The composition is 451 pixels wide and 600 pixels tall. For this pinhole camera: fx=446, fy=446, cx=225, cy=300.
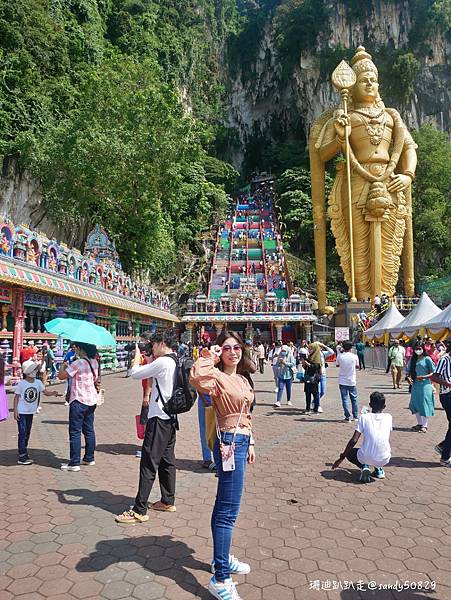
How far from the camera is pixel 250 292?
3219 cm

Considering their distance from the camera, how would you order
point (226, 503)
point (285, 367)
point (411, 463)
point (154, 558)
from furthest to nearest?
point (285, 367) < point (411, 463) < point (154, 558) < point (226, 503)

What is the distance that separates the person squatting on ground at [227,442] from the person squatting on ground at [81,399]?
2.51 metres

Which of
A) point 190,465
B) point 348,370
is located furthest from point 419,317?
point 190,465

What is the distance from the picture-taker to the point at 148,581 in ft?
8.46

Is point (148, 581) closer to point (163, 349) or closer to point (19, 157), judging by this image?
point (163, 349)

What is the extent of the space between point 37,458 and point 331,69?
48017 millimetres

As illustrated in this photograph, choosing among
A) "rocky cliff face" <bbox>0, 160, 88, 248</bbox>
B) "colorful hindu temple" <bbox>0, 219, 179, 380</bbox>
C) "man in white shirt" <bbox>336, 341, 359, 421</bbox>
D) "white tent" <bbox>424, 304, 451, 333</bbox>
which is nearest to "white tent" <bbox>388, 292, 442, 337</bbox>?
"white tent" <bbox>424, 304, 451, 333</bbox>

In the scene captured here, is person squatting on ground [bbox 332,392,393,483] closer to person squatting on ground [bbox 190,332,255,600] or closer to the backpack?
the backpack

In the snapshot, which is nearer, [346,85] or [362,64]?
[346,85]

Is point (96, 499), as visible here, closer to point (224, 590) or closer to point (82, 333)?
point (82, 333)

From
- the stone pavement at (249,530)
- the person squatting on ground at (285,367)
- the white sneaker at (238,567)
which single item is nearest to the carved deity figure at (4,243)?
the stone pavement at (249,530)

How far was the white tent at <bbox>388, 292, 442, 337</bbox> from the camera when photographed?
13609 mm

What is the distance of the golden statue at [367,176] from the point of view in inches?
883

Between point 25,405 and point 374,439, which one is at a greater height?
point 25,405
